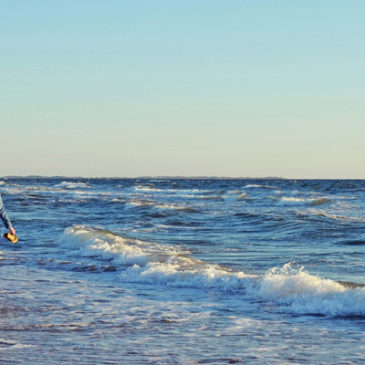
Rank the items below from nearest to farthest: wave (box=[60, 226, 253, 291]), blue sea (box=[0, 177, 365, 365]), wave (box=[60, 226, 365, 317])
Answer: blue sea (box=[0, 177, 365, 365]) < wave (box=[60, 226, 365, 317]) < wave (box=[60, 226, 253, 291])

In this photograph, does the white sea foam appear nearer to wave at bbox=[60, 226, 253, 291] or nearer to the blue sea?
the blue sea

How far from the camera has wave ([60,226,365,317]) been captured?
9.51 metres

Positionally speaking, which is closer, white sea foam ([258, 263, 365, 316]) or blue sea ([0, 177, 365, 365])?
blue sea ([0, 177, 365, 365])

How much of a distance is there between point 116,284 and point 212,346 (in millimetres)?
5058

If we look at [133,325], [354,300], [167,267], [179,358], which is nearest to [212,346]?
[179,358]

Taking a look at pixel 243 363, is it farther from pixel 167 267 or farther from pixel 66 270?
pixel 66 270

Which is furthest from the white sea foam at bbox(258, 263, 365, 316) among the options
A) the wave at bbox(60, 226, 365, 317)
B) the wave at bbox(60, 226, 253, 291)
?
the wave at bbox(60, 226, 253, 291)

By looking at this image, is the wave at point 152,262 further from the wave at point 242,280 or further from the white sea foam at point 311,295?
the white sea foam at point 311,295

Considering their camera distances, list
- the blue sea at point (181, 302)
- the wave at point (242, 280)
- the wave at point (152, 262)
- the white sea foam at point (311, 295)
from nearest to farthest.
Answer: the blue sea at point (181, 302), the white sea foam at point (311, 295), the wave at point (242, 280), the wave at point (152, 262)

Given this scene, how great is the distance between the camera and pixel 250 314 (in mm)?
9164

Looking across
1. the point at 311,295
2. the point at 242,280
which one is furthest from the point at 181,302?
the point at 311,295

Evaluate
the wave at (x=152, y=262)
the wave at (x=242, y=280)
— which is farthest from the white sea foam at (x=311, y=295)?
the wave at (x=152, y=262)

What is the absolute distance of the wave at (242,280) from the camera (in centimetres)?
951

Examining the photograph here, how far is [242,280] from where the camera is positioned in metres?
11.5
